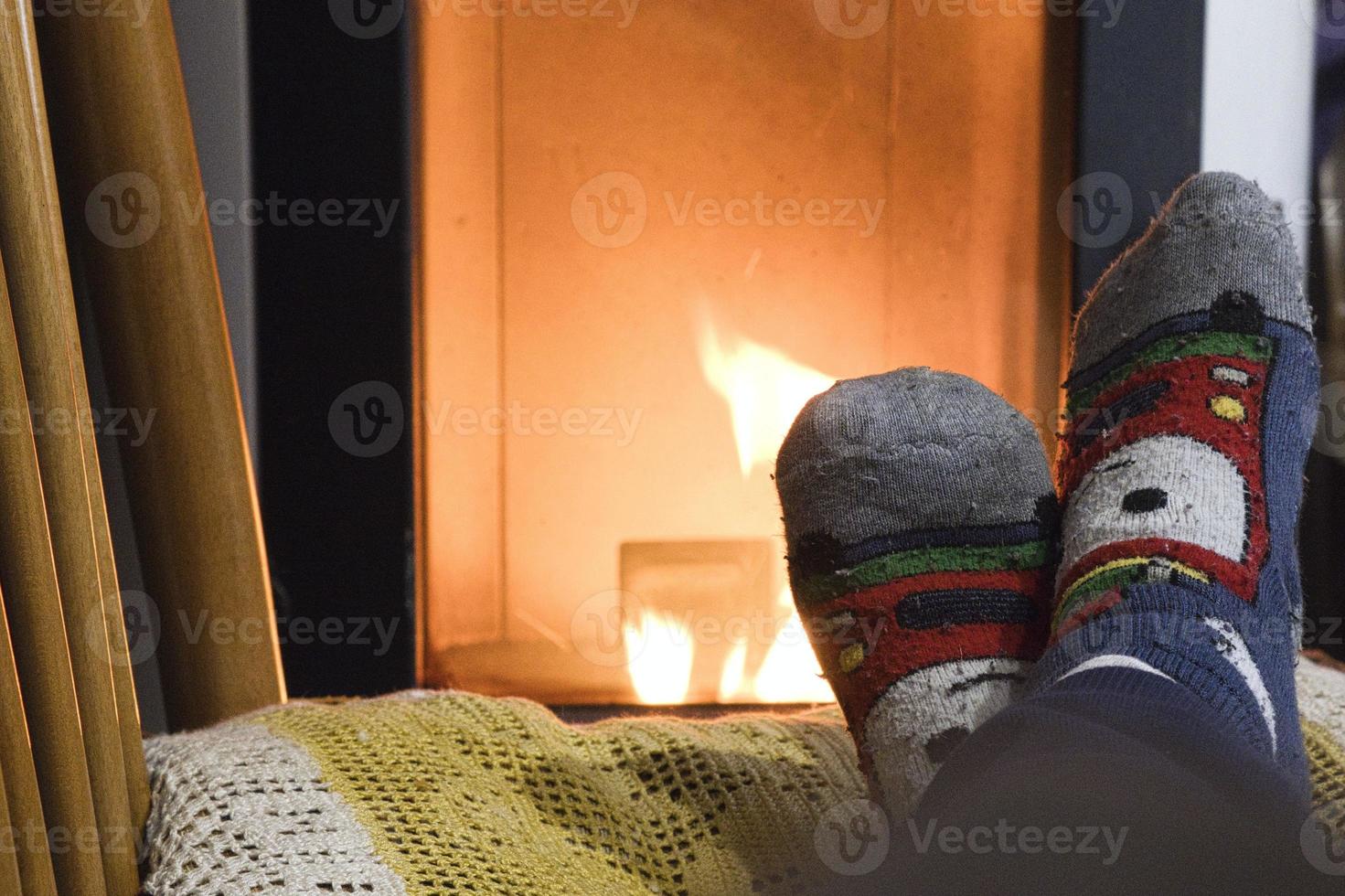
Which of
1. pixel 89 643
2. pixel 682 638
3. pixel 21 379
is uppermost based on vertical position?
pixel 21 379

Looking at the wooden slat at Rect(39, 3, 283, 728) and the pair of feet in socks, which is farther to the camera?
the wooden slat at Rect(39, 3, 283, 728)

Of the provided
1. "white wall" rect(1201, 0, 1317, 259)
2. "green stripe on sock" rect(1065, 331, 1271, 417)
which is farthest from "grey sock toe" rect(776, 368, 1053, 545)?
"white wall" rect(1201, 0, 1317, 259)

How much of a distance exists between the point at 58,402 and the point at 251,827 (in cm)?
23

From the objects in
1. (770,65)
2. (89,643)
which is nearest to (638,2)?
(770,65)

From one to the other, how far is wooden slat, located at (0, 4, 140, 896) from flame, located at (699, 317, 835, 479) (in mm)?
516

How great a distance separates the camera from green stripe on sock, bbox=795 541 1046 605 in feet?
2.22

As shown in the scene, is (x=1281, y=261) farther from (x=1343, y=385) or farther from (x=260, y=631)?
(x=260, y=631)

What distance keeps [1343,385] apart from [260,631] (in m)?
0.91

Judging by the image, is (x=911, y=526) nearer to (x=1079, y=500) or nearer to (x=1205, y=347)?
(x=1079, y=500)

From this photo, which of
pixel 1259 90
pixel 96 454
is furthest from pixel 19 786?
pixel 1259 90

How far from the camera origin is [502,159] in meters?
0.90

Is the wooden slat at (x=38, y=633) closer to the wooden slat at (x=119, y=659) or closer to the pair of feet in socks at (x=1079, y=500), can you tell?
the wooden slat at (x=119, y=659)

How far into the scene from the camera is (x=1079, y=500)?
0.69m

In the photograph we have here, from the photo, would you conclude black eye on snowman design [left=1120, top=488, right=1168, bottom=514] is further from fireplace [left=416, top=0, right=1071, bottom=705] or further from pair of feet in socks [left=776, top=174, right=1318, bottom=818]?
fireplace [left=416, top=0, right=1071, bottom=705]
